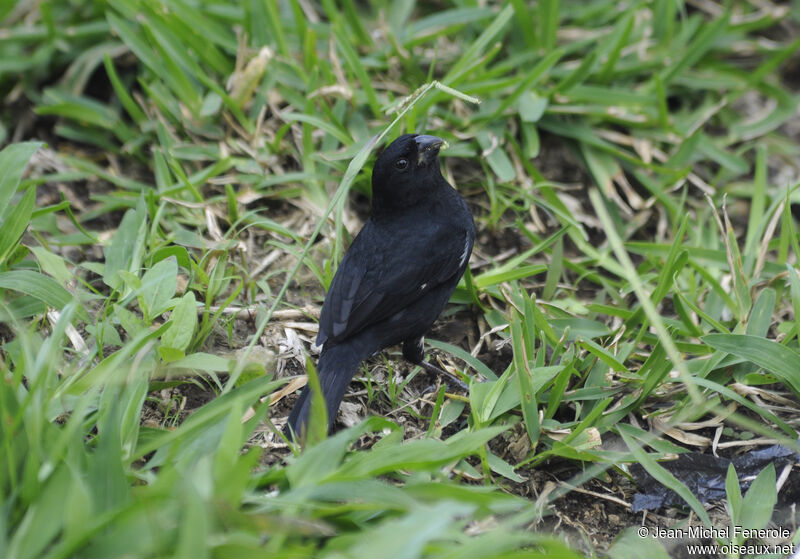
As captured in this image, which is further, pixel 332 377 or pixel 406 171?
pixel 406 171

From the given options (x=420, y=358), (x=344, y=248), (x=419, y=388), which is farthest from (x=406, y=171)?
(x=419, y=388)

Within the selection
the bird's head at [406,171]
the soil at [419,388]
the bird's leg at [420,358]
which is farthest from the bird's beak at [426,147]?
the bird's leg at [420,358]

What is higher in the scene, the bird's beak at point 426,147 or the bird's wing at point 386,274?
the bird's beak at point 426,147

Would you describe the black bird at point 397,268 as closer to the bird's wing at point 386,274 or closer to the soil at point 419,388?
the bird's wing at point 386,274

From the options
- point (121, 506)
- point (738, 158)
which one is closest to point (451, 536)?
point (121, 506)

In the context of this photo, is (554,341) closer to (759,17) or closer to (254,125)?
(254,125)

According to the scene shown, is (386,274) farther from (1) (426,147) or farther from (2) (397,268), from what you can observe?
(1) (426,147)
